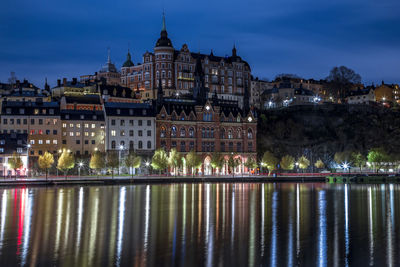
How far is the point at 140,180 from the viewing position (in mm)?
93312

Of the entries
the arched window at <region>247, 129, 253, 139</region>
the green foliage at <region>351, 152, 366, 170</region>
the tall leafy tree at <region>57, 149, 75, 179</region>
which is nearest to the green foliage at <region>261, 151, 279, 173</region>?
the arched window at <region>247, 129, 253, 139</region>

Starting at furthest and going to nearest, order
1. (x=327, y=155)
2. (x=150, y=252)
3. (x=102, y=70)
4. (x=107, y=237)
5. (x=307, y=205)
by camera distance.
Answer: (x=102, y=70), (x=327, y=155), (x=307, y=205), (x=107, y=237), (x=150, y=252)

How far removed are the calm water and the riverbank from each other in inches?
579

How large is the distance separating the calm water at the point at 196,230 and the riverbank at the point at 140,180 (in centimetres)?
1470

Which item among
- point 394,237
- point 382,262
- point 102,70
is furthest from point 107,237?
point 102,70

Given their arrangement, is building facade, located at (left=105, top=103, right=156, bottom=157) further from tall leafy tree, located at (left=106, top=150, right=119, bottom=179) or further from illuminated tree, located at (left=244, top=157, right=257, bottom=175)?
illuminated tree, located at (left=244, top=157, right=257, bottom=175)

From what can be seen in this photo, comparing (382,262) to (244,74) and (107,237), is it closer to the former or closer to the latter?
(107,237)

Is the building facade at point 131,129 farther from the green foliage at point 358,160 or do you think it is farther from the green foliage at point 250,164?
the green foliage at point 358,160

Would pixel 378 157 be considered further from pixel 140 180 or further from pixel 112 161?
pixel 112 161

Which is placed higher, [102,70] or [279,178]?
[102,70]

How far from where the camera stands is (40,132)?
354 ft

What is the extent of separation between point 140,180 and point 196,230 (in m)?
51.4

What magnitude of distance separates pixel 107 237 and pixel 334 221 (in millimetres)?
21797

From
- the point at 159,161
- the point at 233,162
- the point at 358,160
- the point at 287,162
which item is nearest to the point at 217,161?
the point at 233,162
